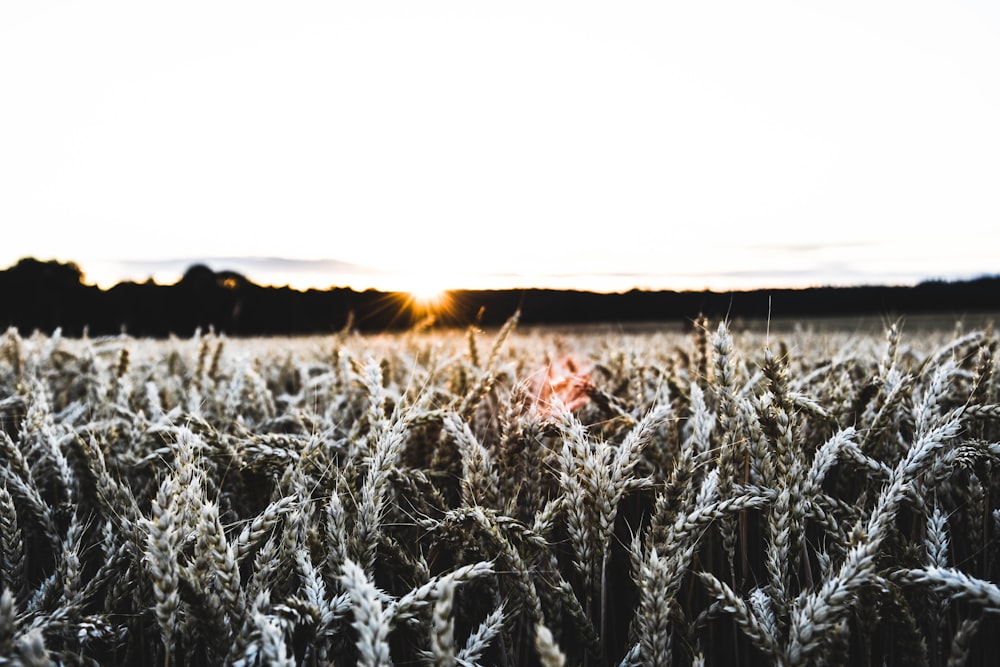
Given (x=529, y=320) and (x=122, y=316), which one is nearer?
(x=529, y=320)

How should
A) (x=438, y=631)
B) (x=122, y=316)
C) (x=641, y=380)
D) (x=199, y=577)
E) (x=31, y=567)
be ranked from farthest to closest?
1. (x=122, y=316)
2. (x=641, y=380)
3. (x=31, y=567)
4. (x=199, y=577)
5. (x=438, y=631)

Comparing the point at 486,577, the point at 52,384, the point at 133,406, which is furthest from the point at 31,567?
the point at 52,384

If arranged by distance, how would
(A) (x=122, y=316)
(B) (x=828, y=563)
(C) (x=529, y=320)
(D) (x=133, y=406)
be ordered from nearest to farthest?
Result: (B) (x=828, y=563)
(D) (x=133, y=406)
(C) (x=529, y=320)
(A) (x=122, y=316)

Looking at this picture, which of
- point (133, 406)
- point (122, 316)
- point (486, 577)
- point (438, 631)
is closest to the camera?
point (438, 631)

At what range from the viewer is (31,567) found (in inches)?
82.7

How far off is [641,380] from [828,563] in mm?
1242

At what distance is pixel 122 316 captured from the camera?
38.9 meters

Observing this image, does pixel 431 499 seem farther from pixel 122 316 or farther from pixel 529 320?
pixel 122 316

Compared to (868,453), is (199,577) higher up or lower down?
lower down

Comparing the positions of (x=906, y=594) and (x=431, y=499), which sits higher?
(x=431, y=499)

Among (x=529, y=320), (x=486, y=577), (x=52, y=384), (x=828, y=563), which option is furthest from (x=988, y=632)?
(x=529, y=320)

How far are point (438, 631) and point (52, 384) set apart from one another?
14.1 ft

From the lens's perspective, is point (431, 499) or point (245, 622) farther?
point (431, 499)

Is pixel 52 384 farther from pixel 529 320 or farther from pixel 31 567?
pixel 529 320
